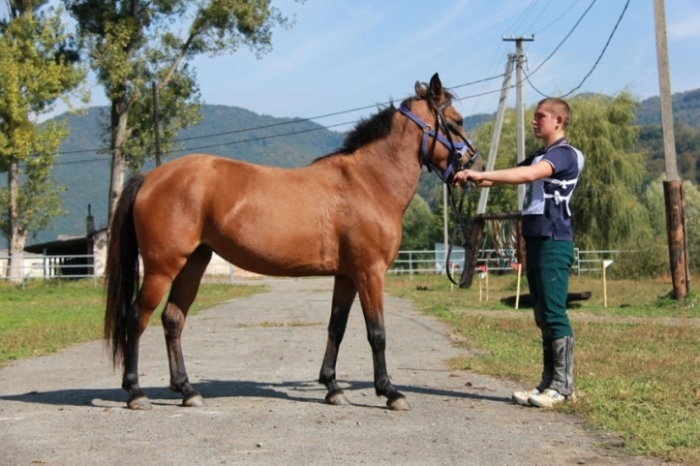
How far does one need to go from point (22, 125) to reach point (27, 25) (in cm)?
420

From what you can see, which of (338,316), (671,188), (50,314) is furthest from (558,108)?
(50,314)

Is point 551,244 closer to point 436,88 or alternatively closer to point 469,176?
point 469,176

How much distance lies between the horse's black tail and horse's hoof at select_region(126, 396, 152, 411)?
514 mm

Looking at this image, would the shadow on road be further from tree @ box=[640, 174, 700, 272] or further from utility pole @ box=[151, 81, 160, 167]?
utility pole @ box=[151, 81, 160, 167]

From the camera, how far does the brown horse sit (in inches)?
281

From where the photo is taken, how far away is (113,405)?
7133 mm

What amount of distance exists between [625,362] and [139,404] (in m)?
5.19

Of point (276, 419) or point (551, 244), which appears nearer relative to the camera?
point (276, 419)

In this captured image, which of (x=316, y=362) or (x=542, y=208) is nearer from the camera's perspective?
(x=542, y=208)

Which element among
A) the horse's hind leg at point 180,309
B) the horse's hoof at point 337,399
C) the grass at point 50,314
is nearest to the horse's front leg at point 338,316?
the horse's hoof at point 337,399

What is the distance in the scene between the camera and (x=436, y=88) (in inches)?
305

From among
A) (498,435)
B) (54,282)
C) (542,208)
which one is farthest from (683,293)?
(54,282)

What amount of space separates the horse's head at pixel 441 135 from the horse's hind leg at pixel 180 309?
2.10 meters

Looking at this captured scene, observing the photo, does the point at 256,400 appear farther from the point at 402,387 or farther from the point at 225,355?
the point at 225,355
